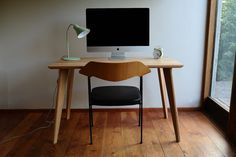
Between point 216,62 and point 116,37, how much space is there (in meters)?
1.21

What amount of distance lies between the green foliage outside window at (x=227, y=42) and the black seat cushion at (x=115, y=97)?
104cm

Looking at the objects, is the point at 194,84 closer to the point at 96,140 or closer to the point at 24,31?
the point at 96,140

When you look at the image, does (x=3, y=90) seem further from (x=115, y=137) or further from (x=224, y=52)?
(x=224, y=52)

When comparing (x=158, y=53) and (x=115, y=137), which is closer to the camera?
(x=115, y=137)

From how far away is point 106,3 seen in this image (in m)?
2.63

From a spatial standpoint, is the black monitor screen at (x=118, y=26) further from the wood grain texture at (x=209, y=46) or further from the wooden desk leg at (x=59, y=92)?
the wood grain texture at (x=209, y=46)

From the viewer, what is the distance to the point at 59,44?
2.71 meters

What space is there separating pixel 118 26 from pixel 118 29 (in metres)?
0.03

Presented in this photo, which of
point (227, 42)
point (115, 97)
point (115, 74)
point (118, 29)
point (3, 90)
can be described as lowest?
point (3, 90)

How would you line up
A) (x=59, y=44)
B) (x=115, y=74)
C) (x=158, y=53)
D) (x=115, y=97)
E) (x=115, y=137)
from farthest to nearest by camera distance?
1. (x=59, y=44)
2. (x=158, y=53)
3. (x=115, y=137)
4. (x=115, y=97)
5. (x=115, y=74)

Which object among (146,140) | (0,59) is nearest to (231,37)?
(146,140)

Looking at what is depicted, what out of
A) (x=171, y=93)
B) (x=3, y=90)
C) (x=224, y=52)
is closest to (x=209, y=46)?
(x=224, y=52)

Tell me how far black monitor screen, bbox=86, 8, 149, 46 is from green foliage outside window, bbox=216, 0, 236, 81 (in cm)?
85

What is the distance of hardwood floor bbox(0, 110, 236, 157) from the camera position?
195cm
